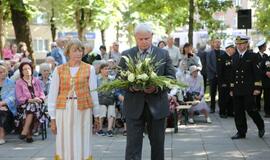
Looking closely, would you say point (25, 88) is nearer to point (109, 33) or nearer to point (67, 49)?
point (67, 49)

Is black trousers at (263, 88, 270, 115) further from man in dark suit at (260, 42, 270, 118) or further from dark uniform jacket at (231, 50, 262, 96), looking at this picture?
dark uniform jacket at (231, 50, 262, 96)

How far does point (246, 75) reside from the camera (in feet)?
33.5

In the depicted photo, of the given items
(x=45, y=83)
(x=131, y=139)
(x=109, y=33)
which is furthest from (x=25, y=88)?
(x=109, y=33)

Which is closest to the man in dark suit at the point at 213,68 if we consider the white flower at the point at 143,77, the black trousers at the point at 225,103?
the black trousers at the point at 225,103

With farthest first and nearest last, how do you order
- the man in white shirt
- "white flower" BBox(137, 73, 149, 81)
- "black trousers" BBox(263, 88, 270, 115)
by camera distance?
the man in white shirt, "black trousers" BBox(263, 88, 270, 115), "white flower" BBox(137, 73, 149, 81)

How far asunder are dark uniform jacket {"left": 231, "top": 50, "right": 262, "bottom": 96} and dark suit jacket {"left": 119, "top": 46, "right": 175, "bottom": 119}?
4.07 metres

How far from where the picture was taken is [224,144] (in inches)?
390

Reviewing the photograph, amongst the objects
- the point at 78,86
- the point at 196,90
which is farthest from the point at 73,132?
the point at 196,90

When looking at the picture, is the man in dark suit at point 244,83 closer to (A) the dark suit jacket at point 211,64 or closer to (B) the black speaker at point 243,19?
(A) the dark suit jacket at point 211,64

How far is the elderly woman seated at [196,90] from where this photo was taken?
12.9 meters

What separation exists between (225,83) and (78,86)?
314 inches

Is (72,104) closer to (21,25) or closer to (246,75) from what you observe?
(246,75)

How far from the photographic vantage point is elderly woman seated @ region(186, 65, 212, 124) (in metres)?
12.9

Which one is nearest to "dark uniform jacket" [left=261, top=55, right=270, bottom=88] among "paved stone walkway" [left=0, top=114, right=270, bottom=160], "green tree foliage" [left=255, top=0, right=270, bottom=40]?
"paved stone walkway" [left=0, top=114, right=270, bottom=160]
